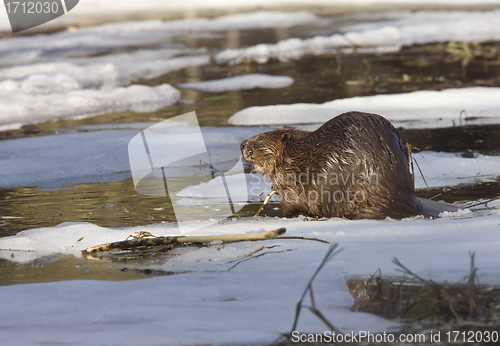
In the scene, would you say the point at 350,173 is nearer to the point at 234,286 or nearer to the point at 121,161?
the point at 234,286

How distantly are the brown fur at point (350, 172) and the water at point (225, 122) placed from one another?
0.35 m

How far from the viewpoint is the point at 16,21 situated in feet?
67.8

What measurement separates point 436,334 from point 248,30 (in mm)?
Answer: 16801

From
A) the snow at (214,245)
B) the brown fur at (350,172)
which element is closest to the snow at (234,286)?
the snow at (214,245)

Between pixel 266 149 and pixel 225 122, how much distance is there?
2961mm

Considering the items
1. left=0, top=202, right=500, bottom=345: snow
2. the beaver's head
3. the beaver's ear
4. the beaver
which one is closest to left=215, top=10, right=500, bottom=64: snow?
the beaver's head

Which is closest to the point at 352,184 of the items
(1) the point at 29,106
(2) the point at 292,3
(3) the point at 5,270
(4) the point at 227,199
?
(4) the point at 227,199

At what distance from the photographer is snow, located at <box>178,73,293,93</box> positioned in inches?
361

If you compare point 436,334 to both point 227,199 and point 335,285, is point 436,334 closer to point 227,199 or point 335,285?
point 335,285

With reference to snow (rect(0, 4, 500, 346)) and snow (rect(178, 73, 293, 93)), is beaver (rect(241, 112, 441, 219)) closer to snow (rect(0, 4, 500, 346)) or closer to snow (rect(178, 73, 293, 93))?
snow (rect(0, 4, 500, 346))

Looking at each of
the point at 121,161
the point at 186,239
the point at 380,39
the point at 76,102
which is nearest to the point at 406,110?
the point at 121,161

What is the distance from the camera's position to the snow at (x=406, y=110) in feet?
21.0

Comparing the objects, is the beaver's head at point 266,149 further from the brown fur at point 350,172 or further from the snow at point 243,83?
the snow at point 243,83

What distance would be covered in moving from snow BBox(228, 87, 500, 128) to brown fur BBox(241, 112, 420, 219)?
9.37 ft
